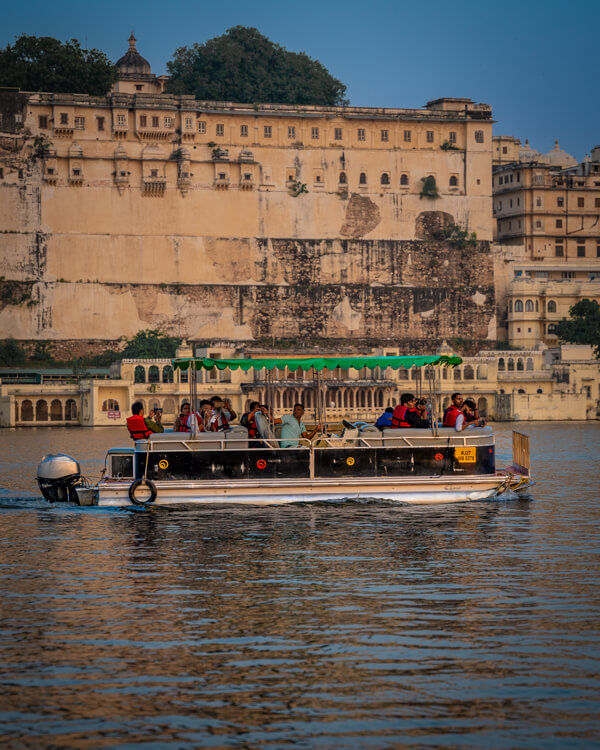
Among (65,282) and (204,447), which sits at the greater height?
(65,282)

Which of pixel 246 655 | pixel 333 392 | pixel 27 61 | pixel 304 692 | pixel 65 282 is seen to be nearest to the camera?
pixel 304 692

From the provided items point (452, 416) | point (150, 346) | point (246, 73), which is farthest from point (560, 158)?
point (452, 416)

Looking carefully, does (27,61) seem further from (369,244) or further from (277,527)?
(277,527)

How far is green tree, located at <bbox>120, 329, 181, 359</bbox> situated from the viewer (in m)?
67.9

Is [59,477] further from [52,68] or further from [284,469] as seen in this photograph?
[52,68]

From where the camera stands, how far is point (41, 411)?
63562mm

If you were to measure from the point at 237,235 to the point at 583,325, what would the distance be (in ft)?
61.5

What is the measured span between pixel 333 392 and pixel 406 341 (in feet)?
38.6

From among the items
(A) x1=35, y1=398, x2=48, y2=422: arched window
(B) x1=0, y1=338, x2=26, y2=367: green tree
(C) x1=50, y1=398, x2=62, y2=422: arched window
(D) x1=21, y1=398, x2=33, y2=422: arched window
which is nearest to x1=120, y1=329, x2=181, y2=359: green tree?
(B) x1=0, y1=338, x2=26, y2=367: green tree

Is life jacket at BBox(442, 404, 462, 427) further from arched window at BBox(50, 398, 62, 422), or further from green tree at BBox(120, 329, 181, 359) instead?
green tree at BBox(120, 329, 181, 359)

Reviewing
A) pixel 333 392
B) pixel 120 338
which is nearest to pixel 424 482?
pixel 333 392

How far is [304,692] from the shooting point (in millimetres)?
9680

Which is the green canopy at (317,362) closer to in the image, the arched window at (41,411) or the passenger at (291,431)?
the passenger at (291,431)

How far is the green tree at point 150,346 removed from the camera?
67.9 metres
